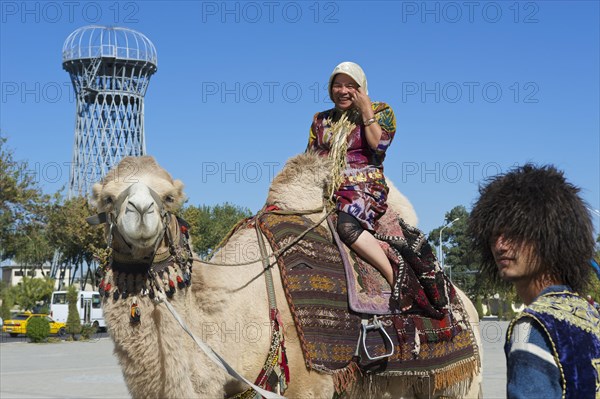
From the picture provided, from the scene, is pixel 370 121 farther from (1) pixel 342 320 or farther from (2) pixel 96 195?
(2) pixel 96 195

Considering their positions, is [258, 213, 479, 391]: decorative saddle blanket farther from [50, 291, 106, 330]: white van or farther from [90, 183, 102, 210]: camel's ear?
[50, 291, 106, 330]: white van

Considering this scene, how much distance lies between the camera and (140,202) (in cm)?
440

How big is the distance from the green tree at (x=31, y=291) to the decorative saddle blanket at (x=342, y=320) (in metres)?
59.1

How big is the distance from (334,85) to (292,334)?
2005 millimetres

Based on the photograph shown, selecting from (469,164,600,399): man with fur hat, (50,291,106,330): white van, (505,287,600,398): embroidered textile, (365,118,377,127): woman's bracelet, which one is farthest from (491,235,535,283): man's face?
(50,291,106,330): white van

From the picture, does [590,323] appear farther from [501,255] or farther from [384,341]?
[384,341]

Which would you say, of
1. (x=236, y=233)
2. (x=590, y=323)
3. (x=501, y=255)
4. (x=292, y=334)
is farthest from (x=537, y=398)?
(x=236, y=233)

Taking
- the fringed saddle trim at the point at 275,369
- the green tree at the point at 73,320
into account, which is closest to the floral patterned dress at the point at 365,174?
the fringed saddle trim at the point at 275,369

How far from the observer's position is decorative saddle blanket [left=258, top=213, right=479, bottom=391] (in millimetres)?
5492

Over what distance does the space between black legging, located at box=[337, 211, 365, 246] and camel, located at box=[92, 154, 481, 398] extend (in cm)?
65

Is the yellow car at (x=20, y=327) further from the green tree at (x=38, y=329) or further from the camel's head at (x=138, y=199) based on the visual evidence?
the camel's head at (x=138, y=199)

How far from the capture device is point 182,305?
16.0ft

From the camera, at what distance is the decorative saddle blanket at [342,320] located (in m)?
5.49

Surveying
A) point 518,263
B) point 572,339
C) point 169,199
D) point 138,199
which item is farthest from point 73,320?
point 572,339
